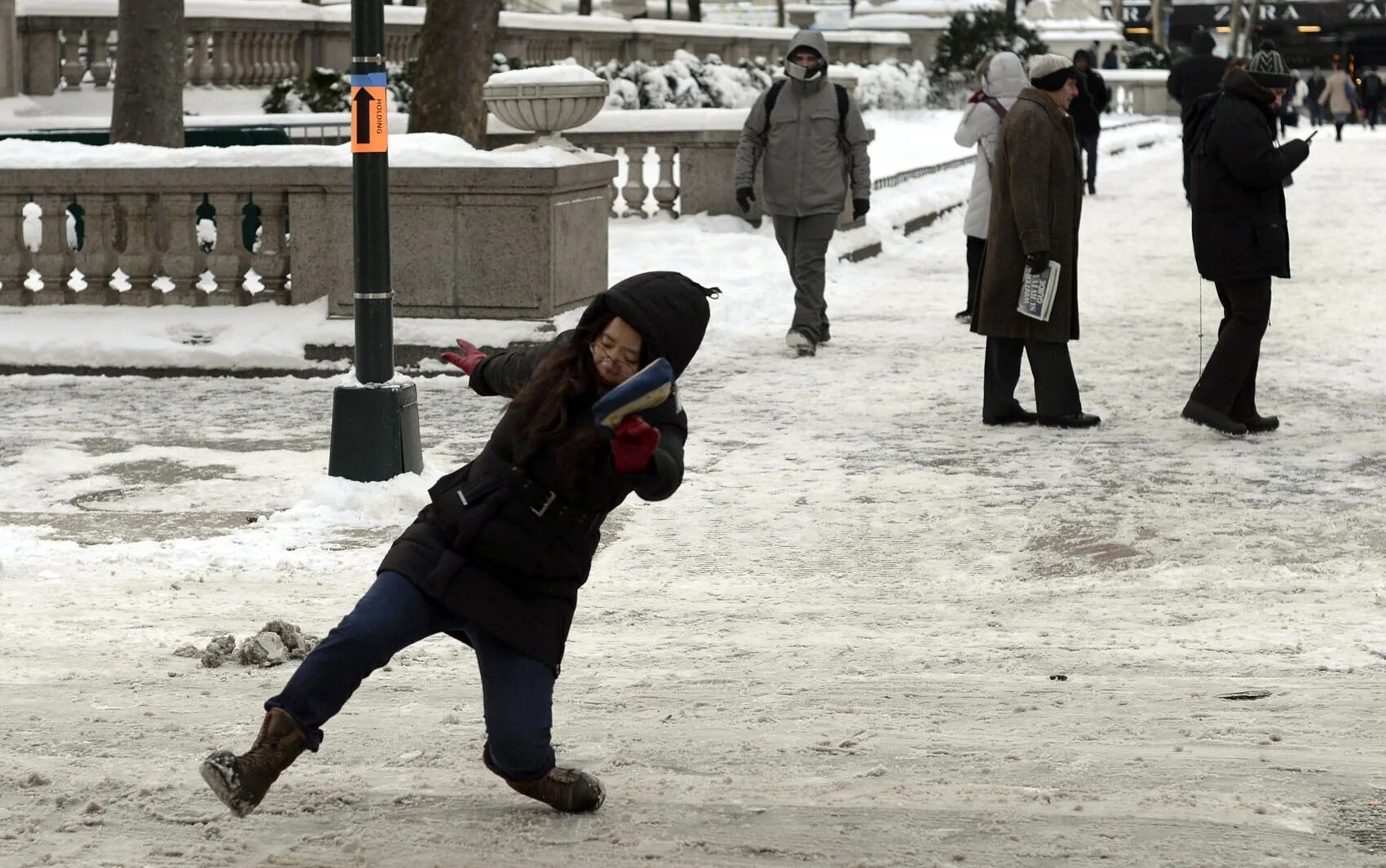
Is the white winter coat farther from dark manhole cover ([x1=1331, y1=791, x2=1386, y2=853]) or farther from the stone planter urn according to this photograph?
dark manhole cover ([x1=1331, y1=791, x2=1386, y2=853])

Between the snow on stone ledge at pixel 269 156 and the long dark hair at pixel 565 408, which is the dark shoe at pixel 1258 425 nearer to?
the snow on stone ledge at pixel 269 156

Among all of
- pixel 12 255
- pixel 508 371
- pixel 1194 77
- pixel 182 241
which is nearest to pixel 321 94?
pixel 1194 77

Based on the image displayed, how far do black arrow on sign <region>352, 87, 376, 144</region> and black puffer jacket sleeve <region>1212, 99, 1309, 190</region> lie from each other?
13.3ft

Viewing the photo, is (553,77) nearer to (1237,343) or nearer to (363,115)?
(363,115)

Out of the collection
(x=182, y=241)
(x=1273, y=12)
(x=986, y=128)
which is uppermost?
(x=1273, y=12)

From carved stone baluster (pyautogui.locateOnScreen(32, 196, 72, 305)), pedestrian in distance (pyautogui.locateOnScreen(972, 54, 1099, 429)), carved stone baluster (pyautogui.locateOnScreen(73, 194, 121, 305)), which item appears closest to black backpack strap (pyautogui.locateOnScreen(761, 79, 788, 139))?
pedestrian in distance (pyautogui.locateOnScreen(972, 54, 1099, 429))

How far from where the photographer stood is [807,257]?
1266 centimetres

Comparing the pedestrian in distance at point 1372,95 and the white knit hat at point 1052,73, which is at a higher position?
the white knit hat at point 1052,73

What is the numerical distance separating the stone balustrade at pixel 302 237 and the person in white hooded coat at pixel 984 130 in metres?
2.36

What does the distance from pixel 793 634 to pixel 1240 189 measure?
4415 mm

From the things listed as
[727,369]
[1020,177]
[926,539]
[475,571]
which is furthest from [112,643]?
[727,369]

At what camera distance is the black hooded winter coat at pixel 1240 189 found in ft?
31.6

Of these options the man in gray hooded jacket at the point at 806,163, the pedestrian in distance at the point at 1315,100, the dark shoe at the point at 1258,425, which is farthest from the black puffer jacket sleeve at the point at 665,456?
the pedestrian in distance at the point at 1315,100

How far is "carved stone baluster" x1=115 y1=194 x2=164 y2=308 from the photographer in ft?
40.8
